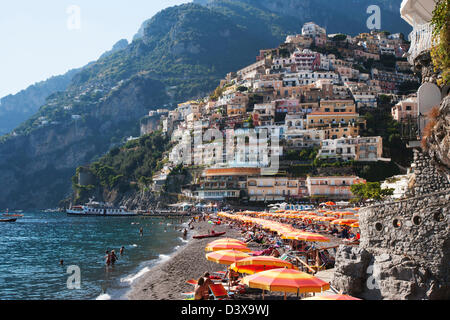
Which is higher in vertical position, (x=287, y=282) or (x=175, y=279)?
(x=287, y=282)

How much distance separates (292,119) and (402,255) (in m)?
83.4

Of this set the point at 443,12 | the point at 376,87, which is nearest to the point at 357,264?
the point at 443,12

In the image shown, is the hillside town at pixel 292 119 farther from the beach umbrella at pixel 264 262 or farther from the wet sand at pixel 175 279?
the beach umbrella at pixel 264 262

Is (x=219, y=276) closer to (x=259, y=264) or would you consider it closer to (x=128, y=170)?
(x=259, y=264)

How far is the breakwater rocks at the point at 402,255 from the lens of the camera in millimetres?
9555

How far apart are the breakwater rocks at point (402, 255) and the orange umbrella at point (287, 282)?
1.18 m

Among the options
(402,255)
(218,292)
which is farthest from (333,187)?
(402,255)

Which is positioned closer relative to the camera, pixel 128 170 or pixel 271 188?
pixel 271 188

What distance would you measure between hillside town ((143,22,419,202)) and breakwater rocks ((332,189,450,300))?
61.5 m

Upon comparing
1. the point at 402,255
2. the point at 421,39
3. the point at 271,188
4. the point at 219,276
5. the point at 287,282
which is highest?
the point at 421,39

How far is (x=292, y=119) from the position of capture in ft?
301

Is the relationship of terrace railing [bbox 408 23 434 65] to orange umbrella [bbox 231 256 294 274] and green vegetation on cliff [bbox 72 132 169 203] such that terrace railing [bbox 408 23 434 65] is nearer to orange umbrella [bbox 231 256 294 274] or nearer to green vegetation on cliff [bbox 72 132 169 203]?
orange umbrella [bbox 231 256 294 274]

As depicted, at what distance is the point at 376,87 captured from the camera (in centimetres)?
11106

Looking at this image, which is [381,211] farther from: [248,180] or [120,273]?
[248,180]
